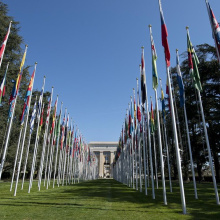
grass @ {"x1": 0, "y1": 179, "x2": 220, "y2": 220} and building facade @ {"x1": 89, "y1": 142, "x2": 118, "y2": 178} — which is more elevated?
building facade @ {"x1": 89, "y1": 142, "x2": 118, "y2": 178}

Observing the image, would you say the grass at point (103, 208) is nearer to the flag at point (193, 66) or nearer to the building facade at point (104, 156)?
the flag at point (193, 66)

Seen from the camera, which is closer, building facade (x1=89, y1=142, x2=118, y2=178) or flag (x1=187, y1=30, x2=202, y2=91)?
flag (x1=187, y1=30, x2=202, y2=91)

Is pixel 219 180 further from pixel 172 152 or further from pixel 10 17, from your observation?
pixel 10 17

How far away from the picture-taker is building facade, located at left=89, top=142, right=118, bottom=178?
116000mm

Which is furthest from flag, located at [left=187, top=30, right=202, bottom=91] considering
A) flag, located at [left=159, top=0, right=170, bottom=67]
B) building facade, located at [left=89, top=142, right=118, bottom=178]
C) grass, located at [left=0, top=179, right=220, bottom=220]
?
building facade, located at [left=89, top=142, right=118, bottom=178]

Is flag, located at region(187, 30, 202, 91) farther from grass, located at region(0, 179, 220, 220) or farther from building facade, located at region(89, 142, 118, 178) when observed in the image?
building facade, located at region(89, 142, 118, 178)

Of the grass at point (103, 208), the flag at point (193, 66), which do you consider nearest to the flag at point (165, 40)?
the flag at point (193, 66)

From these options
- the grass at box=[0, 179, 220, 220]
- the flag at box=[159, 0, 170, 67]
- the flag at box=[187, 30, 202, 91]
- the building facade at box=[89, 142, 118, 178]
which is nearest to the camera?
the grass at box=[0, 179, 220, 220]

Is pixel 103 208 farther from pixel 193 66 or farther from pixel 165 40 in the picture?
pixel 193 66

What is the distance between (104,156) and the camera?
121938 mm

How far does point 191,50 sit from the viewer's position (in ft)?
44.1

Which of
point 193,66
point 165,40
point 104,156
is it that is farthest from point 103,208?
point 104,156

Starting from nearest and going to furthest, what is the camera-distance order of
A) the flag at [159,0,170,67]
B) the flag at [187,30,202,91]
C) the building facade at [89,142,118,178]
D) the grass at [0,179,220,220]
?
the grass at [0,179,220,220], the flag at [159,0,170,67], the flag at [187,30,202,91], the building facade at [89,142,118,178]

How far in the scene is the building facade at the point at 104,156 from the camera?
116000mm
